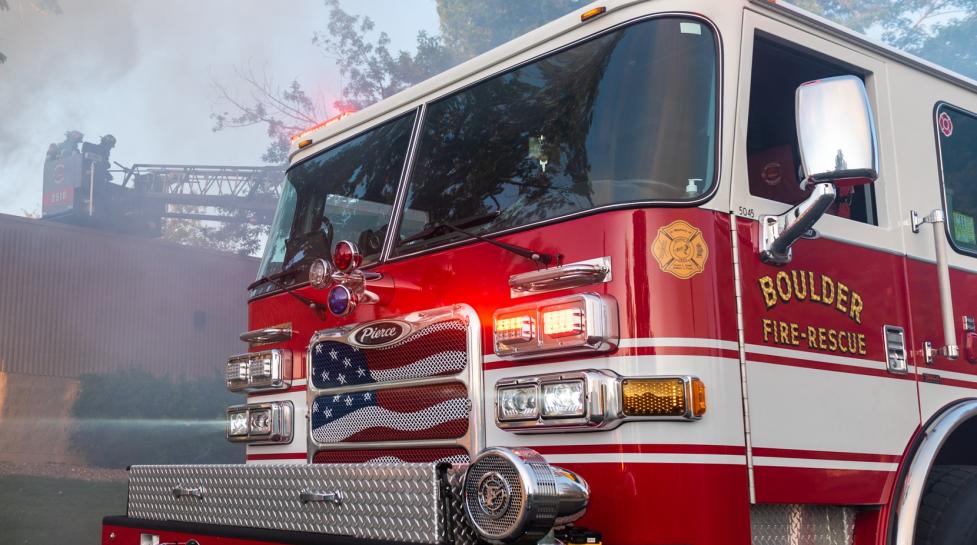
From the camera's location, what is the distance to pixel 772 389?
3.20m

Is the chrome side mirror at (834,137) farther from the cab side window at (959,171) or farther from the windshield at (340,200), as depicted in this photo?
the windshield at (340,200)

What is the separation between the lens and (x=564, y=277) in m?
3.13

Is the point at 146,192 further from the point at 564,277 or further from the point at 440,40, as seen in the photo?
the point at 564,277

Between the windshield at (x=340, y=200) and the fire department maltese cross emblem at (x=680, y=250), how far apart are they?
114cm

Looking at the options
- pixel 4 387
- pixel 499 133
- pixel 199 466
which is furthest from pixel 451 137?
pixel 4 387

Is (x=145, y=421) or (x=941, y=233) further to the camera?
(x=145, y=421)

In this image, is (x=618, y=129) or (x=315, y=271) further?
(x=315, y=271)

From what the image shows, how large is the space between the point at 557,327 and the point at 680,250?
1.40 feet

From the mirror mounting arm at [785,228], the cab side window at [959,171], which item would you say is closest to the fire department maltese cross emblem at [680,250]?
the mirror mounting arm at [785,228]

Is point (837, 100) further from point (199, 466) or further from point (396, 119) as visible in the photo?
point (199, 466)

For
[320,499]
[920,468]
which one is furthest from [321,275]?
[920,468]

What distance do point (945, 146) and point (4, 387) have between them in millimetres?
25442

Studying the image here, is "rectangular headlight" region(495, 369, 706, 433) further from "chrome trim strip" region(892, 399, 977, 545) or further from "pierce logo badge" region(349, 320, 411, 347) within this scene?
"chrome trim strip" region(892, 399, 977, 545)

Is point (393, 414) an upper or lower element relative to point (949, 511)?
upper
